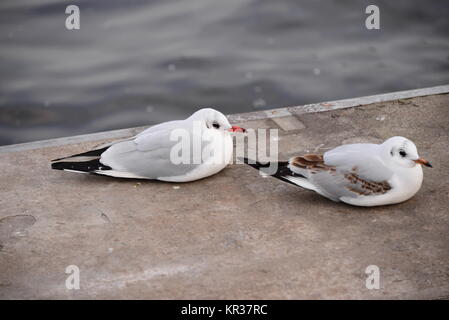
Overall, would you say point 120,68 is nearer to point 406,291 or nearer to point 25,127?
point 25,127

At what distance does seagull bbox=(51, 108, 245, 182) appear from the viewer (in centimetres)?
546

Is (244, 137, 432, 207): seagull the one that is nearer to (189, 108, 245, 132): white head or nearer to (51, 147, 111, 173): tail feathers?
(189, 108, 245, 132): white head

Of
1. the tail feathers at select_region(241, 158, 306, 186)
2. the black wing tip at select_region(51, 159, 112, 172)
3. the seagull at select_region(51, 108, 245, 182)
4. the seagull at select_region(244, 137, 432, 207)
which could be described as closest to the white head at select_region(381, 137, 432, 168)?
the seagull at select_region(244, 137, 432, 207)

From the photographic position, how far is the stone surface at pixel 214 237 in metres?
4.41

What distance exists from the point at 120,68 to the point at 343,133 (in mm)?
4706

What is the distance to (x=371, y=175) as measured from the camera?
200 inches

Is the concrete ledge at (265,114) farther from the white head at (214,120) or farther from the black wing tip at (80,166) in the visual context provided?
the white head at (214,120)

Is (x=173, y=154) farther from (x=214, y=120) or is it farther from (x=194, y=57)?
Result: (x=194, y=57)

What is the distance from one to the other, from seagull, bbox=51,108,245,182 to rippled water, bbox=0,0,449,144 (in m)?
3.46

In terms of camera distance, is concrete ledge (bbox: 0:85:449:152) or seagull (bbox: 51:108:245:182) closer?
seagull (bbox: 51:108:245:182)

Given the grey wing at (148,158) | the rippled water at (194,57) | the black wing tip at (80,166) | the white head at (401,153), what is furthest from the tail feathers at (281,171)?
the rippled water at (194,57)

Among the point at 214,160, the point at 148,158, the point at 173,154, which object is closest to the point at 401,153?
the point at 214,160
